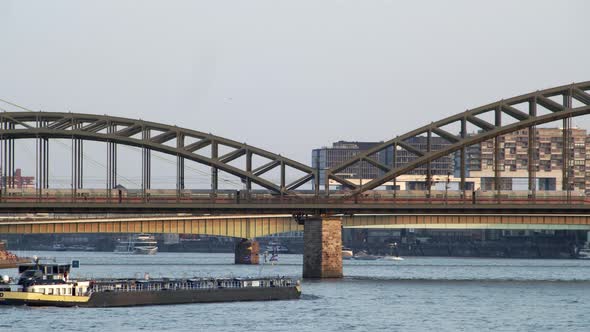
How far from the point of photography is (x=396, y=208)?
13675 centimetres

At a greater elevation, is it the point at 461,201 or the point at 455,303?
the point at 461,201

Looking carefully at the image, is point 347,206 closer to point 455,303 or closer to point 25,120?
point 455,303

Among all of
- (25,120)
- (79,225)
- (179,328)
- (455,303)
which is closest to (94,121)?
(25,120)

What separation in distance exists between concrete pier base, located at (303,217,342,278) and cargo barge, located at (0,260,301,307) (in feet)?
63.5

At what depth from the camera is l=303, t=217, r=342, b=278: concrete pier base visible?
462 ft

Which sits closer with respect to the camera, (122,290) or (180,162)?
(122,290)

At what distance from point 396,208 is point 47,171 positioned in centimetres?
3651

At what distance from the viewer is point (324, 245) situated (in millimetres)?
140500

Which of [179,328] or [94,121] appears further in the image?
[94,121]

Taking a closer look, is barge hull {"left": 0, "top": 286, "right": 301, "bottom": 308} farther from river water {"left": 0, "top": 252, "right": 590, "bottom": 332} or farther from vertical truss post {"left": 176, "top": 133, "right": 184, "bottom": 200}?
vertical truss post {"left": 176, "top": 133, "right": 184, "bottom": 200}

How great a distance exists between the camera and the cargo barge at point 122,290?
4222 inches

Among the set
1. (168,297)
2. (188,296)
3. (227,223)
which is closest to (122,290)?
(168,297)

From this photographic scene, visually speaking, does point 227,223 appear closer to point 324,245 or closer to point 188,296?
point 324,245

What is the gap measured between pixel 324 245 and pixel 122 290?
3401 centimetres
